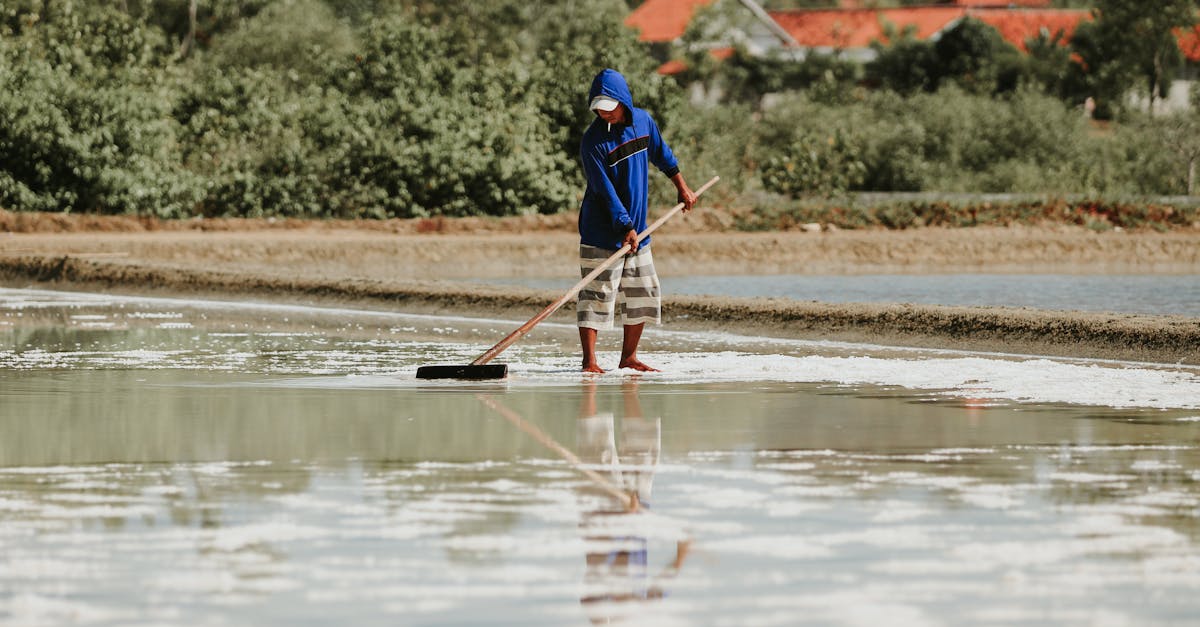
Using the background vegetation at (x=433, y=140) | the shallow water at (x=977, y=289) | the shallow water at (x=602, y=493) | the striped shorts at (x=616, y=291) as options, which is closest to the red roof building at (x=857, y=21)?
the background vegetation at (x=433, y=140)

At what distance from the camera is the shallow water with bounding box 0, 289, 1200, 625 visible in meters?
5.52

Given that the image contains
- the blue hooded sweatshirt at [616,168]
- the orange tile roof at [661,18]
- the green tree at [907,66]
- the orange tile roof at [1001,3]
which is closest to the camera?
the blue hooded sweatshirt at [616,168]

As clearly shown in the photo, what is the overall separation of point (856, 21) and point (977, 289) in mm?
78169

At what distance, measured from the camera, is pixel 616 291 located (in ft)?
42.1

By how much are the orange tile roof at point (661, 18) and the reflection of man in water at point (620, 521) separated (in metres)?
87.2

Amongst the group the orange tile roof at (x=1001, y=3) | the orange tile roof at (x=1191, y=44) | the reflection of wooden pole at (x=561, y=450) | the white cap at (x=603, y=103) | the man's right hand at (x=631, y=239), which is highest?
the orange tile roof at (x=1001, y=3)

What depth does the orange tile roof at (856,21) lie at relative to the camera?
95.8m

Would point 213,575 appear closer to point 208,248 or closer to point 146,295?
point 146,295

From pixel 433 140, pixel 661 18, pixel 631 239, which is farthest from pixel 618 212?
pixel 661 18

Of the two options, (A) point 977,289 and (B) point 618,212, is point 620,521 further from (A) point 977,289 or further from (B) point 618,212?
(A) point 977,289

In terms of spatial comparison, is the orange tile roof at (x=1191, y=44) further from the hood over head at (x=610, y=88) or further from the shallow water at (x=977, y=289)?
the hood over head at (x=610, y=88)

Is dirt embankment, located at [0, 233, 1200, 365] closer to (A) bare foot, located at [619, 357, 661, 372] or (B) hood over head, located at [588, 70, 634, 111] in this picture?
(A) bare foot, located at [619, 357, 661, 372]

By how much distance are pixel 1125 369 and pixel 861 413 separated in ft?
9.90

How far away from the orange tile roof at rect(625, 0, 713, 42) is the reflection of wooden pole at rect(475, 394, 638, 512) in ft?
283
